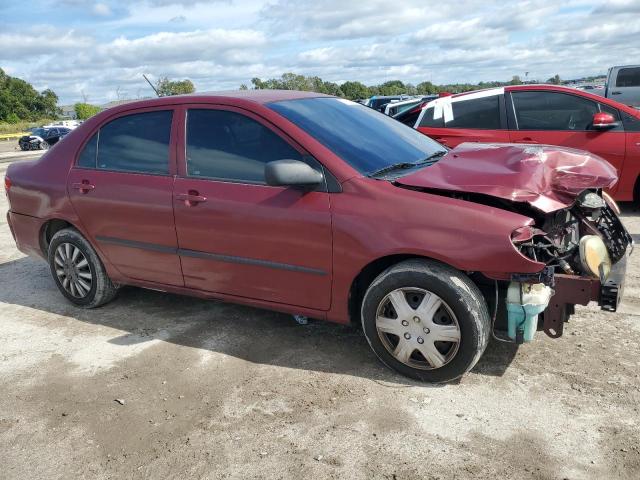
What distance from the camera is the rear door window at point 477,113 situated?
280 inches

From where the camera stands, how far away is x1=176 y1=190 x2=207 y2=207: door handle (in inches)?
150

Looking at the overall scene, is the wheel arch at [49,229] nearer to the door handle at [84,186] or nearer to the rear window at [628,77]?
the door handle at [84,186]

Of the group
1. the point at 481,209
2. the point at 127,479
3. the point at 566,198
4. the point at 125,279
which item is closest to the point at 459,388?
the point at 481,209

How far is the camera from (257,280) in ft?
12.2

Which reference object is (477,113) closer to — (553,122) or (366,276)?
(553,122)

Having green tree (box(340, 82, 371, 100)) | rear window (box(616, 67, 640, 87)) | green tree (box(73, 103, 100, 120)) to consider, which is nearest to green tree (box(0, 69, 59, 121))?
green tree (box(73, 103, 100, 120))

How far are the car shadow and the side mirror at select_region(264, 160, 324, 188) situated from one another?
3.88 ft

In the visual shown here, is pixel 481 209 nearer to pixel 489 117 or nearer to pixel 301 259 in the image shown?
pixel 301 259

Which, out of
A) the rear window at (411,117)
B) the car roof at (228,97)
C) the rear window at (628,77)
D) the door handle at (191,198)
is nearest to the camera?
the door handle at (191,198)

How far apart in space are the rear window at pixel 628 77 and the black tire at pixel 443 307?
15311 mm

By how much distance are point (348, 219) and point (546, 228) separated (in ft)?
3.74

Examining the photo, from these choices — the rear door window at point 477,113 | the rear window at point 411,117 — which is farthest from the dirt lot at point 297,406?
the rear window at point 411,117

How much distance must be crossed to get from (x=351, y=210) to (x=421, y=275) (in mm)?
553

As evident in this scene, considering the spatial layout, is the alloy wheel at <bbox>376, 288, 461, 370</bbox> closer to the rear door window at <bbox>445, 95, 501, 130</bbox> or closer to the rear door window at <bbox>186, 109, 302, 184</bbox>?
the rear door window at <bbox>186, 109, 302, 184</bbox>
